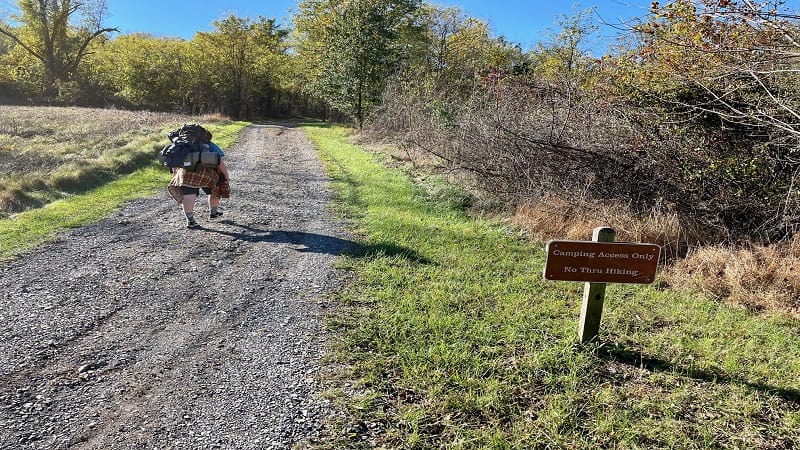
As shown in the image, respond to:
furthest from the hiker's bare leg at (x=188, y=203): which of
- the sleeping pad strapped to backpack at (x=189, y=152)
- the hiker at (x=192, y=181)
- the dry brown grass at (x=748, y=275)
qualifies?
the dry brown grass at (x=748, y=275)

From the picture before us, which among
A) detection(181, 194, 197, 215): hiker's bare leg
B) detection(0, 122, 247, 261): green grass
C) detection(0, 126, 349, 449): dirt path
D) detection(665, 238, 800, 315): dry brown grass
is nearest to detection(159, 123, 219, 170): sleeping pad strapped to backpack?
detection(181, 194, 197, 215): hiker's bare leg

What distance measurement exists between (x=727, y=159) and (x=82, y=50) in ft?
152

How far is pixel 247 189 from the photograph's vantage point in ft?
30.8

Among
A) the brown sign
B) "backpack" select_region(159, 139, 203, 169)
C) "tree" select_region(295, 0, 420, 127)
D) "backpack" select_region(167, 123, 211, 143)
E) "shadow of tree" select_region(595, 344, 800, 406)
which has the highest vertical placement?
"tree" select_region(295, 0, 420, 127)

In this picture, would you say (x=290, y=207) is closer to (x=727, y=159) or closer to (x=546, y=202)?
(x=546, y=202)

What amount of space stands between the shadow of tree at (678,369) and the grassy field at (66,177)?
6254 millimetres

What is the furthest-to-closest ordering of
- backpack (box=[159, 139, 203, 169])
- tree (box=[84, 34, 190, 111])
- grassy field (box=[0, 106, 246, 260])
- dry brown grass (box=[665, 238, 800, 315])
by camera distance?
tree (box=[84, 34, 190, 111])
grassy field (box=[0, 106, 246, 260])
backpack (box=[159, 139, 203, 169])
dry brown grass (box=[665, 238, 800, 315])

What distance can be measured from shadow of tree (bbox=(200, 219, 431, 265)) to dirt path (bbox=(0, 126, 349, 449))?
0.04 metres

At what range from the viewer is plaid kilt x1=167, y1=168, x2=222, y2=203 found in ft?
21.1

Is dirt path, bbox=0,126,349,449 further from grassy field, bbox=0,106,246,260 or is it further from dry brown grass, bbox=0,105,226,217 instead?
dry brown grass, bbox=0,105,226,217

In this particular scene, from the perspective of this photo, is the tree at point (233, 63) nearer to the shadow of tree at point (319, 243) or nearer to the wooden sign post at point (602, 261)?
the shadow of tree at point (319, 243)

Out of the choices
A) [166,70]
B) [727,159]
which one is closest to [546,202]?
[727,159]

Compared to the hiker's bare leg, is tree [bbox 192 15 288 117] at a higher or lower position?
higher

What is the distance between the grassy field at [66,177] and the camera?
21.1ft
